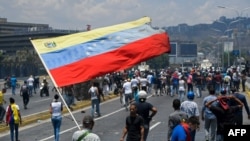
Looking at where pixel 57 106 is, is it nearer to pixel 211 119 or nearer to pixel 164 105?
pixel 211 119

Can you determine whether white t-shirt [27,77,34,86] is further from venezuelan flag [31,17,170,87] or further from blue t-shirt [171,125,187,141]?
blue t-shirt [171,125,187,141]

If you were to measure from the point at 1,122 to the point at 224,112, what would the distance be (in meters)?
11.3

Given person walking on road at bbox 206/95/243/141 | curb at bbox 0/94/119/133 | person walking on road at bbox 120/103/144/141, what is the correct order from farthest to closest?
curb at bbox 0/94/119/133 → person walking on road at bbox 206/95/243/141 → person walking on road at bbox 120/103/144/141

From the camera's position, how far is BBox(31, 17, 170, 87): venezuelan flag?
9250 mm

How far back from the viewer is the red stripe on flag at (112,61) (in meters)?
9.16

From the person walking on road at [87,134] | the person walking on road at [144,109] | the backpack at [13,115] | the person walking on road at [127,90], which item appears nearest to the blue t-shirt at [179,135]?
the person walking on road at [87,134]

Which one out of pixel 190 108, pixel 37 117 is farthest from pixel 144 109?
pixel 37 117

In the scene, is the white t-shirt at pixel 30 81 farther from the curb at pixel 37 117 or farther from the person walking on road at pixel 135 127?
the person walking on road at pixel 135 127

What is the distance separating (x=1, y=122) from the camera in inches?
891

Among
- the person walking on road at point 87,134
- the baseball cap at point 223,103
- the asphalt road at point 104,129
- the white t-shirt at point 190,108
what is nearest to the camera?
the person walking on road at point 87,134

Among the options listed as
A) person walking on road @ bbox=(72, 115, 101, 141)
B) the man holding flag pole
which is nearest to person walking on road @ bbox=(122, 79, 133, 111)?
the man holding flag pole

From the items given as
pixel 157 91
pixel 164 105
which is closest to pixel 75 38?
pixel 164 105

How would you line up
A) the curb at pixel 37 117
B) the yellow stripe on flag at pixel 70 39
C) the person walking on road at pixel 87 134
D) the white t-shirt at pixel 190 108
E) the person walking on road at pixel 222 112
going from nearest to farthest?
the person walking on road at pixel 87 134 < the yellow stripe on flag at pixel 70 39 < the person walking on road at pixel 222 112 < the white t-shirt at pixel 190 108 < the curb at pixel 37 117

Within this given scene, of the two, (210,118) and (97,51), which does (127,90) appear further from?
(97,51)
